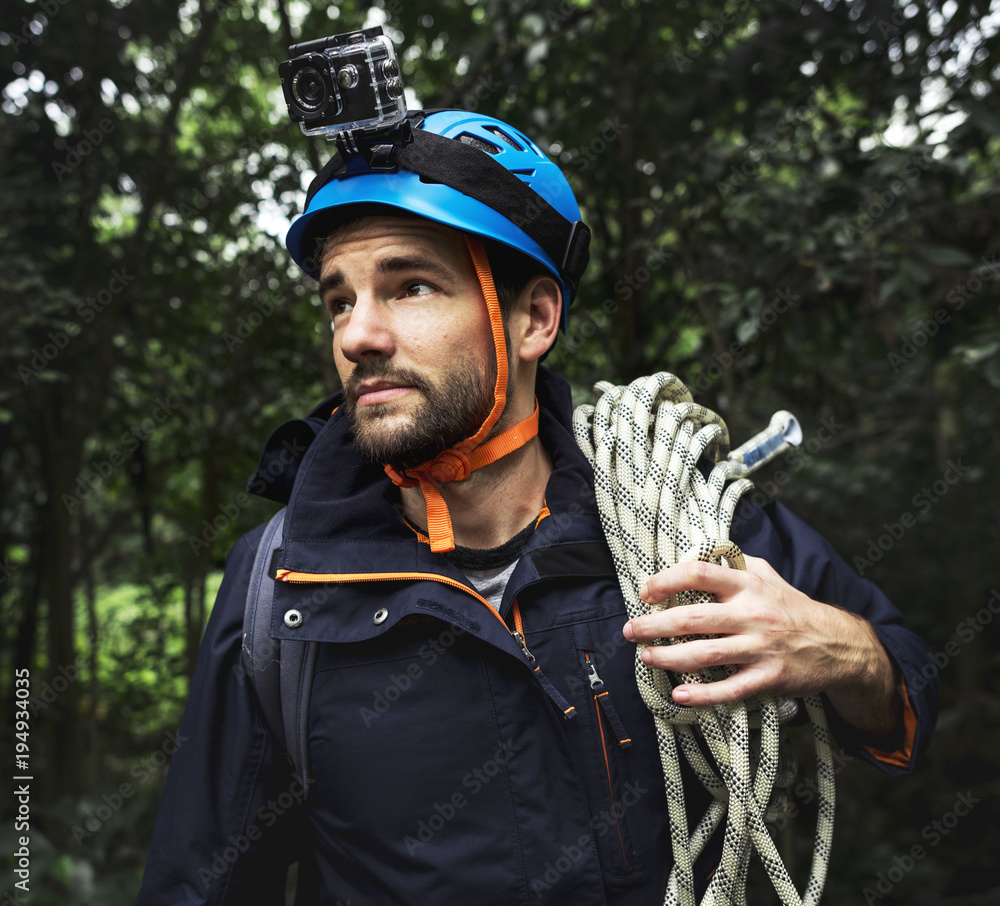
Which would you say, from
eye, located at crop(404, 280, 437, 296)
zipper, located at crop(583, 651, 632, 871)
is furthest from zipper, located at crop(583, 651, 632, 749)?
eye, located at crop(404, 280, 437, 296)

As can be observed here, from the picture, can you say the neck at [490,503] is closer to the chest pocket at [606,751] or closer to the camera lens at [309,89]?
the chest pocket at [606,751]

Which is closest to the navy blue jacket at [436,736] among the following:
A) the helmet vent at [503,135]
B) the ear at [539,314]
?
the ear at [539,314]

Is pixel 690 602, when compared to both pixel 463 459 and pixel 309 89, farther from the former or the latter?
pixel 309 89

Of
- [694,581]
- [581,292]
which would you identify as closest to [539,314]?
[694,581]

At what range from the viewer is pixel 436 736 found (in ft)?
4.73

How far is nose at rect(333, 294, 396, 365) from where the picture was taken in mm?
1495

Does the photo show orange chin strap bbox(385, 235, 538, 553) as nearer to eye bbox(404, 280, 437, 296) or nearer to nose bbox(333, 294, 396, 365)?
eye bbox(404, 280, 437, 296)

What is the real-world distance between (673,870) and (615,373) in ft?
6.87

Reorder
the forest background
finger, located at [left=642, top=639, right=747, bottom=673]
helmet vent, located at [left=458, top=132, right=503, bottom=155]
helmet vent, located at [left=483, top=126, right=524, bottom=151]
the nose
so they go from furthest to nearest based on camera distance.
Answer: the forest background → helmet vent, located at [left=483, top=126, right=524, bottom=151] → helmet vent, located at [left=458, top=132, right=503, bottom=155] → the nose → finger, located at [left=642, top=639, right=747, bottom=673]

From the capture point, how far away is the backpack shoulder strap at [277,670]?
57.7 inches

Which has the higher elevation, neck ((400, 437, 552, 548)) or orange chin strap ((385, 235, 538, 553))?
orange chin strap ((385, 235, 538, 553))

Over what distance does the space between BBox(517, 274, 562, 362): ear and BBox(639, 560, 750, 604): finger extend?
2.21ft

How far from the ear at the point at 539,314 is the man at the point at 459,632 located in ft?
0.07

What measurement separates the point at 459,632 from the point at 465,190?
0.89 m
